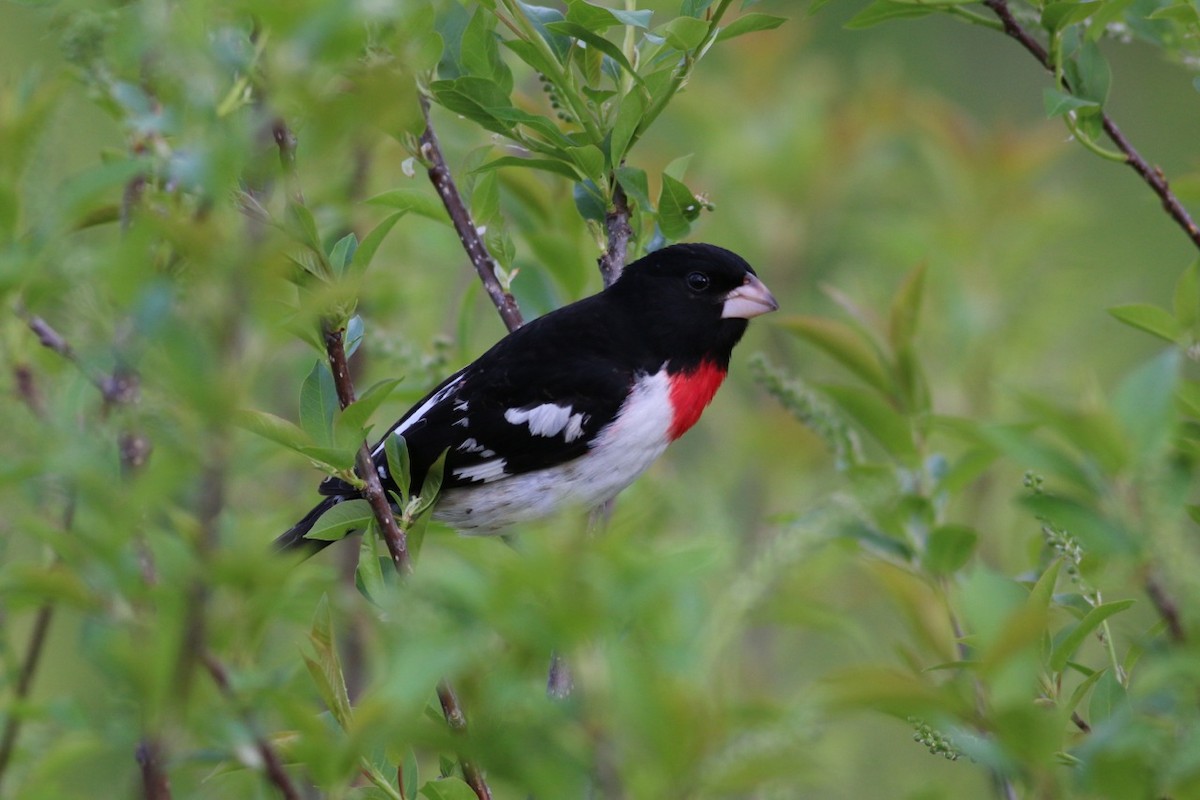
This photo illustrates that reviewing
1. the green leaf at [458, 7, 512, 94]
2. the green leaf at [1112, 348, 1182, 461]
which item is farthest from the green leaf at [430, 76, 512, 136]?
the green leaf at [1112, 348, 1182, 461]

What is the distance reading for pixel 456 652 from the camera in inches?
42.2

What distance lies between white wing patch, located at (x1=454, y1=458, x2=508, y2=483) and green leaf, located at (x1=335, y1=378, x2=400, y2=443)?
4.64 ft

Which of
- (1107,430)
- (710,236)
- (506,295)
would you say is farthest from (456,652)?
(710,236)

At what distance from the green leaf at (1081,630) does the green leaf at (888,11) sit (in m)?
0.97

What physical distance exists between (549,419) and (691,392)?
36 cm

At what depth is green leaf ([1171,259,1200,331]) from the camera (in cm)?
186

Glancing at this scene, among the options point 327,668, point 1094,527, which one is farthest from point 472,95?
point 1094,527

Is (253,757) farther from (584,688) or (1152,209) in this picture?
(1152,209)

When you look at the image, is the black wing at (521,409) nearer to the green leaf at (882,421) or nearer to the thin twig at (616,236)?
the thin twig at (616,236)

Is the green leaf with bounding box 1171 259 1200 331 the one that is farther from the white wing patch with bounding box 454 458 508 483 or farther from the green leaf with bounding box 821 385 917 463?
the white wing patch with bounding box 454 458 508 483

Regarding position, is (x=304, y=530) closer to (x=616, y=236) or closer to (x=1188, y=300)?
(x=616, y=236)

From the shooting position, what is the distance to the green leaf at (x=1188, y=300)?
186cm

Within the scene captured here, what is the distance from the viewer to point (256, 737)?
1219mm

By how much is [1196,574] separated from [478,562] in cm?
56
